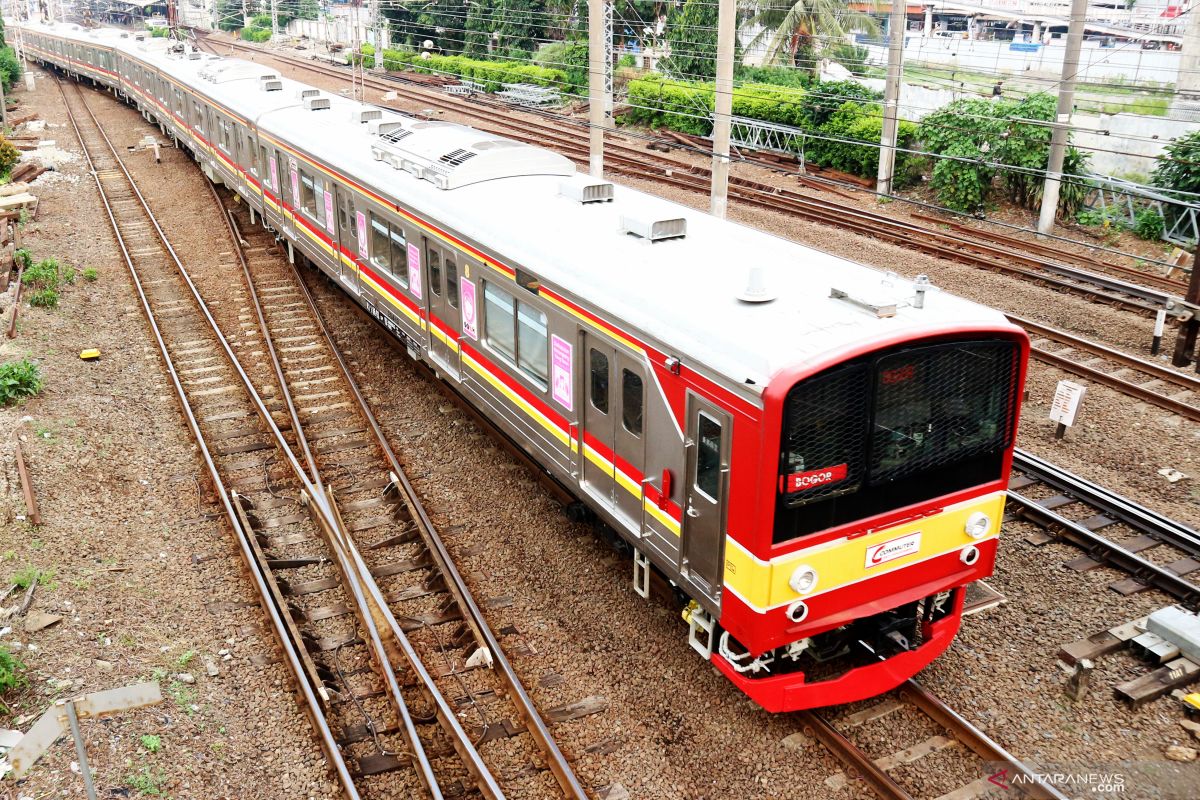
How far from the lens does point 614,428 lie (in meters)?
8.08

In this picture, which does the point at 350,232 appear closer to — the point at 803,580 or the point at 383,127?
the point at 383,127

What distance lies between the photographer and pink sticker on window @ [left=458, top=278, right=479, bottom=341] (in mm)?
10555

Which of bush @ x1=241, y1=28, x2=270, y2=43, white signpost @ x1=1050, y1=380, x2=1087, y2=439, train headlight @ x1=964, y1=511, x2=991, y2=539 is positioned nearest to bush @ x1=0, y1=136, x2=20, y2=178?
white signpost @ x1=1050, y1=380, x2=1087, y2=439

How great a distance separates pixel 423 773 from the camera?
7016 mm

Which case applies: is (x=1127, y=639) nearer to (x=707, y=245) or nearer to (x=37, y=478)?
(x=707, y=245)

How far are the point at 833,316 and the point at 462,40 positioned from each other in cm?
5234

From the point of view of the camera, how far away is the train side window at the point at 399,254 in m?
12.4

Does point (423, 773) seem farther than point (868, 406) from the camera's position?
Yes

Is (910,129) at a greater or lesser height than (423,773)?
greater

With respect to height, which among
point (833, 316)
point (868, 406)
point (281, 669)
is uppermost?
point (833, 316)

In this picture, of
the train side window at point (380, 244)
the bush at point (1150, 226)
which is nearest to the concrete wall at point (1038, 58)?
the bush at point (1150, 226)

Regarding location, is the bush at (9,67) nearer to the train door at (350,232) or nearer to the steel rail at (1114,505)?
the train door at (350,232)

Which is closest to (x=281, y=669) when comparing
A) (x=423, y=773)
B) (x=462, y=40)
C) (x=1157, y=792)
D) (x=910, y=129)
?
(x=423, y=773)

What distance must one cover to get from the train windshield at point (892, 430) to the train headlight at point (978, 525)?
0.89ft
